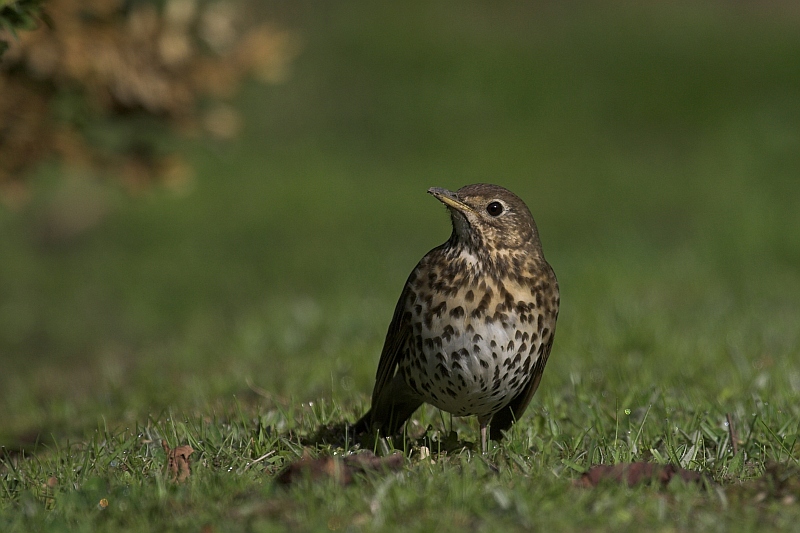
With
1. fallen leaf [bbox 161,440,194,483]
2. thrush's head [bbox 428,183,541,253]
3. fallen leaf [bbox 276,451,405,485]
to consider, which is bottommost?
fallen leaf [bbox 161,440,194,483]

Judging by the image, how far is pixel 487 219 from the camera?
4.62 meters

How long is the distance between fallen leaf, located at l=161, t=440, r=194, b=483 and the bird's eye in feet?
5.06

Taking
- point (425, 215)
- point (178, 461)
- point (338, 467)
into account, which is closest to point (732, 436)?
point (338, 467)

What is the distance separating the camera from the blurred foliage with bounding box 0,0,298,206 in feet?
21.9

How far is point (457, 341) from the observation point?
439 cm

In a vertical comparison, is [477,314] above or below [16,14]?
below

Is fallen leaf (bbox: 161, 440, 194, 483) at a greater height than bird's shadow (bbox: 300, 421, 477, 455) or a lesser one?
greater

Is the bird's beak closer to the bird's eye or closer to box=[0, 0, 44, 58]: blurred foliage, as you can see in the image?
the bird's eye

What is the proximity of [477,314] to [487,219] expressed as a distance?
17.6 inches

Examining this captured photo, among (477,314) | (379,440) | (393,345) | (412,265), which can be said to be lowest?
(412,265)

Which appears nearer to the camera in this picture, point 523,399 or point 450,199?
point 450,199

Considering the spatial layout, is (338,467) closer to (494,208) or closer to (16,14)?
(494,208)

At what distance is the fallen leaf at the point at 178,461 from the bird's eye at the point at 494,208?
1.54 metres

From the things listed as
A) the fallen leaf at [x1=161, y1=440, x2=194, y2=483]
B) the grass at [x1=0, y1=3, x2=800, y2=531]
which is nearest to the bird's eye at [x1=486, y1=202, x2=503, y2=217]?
the grass at [x1=0, y1=3, x2=800, y2=531]
